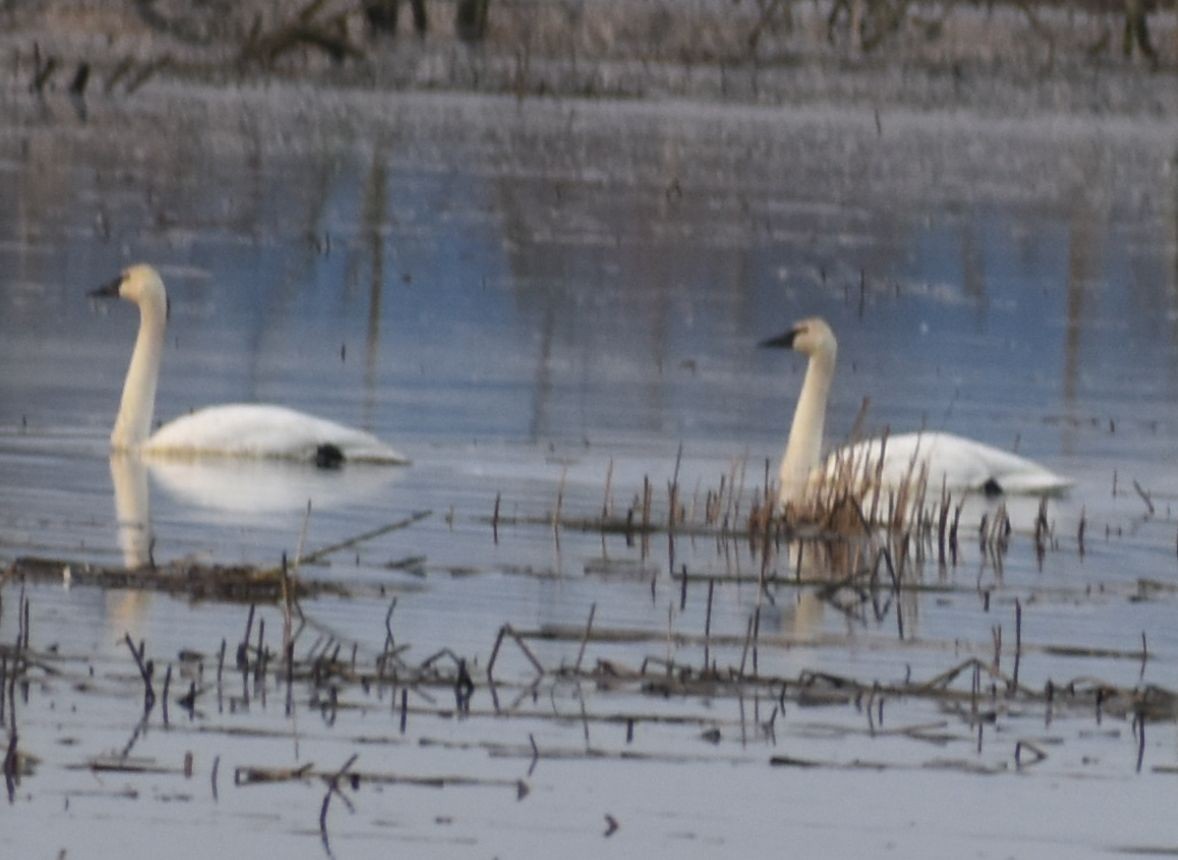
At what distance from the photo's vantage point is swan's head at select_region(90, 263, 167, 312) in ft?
44.8

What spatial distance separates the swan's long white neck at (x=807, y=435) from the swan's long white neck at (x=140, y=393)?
7.44 ft

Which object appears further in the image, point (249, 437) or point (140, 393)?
point (140, 393)

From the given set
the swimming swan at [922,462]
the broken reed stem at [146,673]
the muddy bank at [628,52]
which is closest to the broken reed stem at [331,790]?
the broken reed stem at [146,673]

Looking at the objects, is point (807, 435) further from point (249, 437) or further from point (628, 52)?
point (628, 52)

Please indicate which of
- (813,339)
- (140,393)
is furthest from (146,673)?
(813,339)

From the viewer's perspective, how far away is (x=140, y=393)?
1274 cm

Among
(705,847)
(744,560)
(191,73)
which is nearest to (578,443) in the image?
(744,560)

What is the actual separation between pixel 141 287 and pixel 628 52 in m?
32.6

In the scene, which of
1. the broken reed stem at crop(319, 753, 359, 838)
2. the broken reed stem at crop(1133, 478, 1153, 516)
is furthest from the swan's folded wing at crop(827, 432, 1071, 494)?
the broken reed stem at crop(319, 753, 359, 838)

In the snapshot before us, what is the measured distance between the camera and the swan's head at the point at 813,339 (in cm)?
1305

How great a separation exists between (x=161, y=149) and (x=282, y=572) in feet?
72.8

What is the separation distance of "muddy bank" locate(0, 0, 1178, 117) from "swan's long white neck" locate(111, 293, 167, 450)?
22.4 m

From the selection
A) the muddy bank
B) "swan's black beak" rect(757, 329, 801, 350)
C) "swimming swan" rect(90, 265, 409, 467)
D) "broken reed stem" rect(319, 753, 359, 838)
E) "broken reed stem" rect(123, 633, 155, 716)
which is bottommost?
"broken reed stem" rect(319, 753, 359, 838)

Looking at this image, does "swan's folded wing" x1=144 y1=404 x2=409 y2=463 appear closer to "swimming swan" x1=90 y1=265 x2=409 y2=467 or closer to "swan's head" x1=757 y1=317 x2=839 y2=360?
"swimming swan" x1=90 y1=265 x2=409 y2=467
